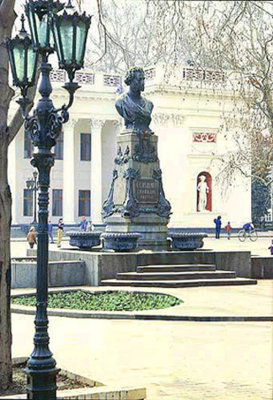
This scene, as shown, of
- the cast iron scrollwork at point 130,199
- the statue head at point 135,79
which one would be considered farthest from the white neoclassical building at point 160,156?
the cast iron scrollwork at point 130,199

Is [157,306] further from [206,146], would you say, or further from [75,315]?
[206,146]

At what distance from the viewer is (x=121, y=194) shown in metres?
23.5

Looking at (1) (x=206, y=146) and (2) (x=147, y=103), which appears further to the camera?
(1) (x=206, y=146)

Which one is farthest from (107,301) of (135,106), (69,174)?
(69,174)

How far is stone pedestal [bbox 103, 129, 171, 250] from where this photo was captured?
915 inches

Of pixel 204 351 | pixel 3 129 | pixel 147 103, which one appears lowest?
pixel 204 351

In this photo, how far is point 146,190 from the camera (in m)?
23.5

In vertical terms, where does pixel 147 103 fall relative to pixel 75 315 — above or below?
above

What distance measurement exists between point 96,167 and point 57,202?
3.90 metres

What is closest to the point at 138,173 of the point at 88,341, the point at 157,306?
the point at 157,306

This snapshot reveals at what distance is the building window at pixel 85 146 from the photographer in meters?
67.9

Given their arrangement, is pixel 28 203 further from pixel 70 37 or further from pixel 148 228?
pixel 70 37

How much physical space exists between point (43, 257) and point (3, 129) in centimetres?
163

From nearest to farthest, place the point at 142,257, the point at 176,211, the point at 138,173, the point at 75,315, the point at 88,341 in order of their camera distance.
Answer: the point at 88,341 → the point at 75,315 → the point at 142,257 → the point at 138,173 → the point at 176,211
